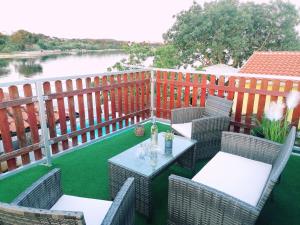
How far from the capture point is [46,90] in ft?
9.80

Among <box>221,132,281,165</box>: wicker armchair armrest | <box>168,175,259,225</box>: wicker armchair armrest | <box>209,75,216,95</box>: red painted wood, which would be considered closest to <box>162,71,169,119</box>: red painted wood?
<box>209,75,216,95</box>: red painted wood

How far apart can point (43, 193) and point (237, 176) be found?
64.9 inches

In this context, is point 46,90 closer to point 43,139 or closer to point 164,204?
point 43,139

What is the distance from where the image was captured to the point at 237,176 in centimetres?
209

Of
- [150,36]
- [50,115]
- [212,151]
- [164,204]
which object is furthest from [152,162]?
[150,36]

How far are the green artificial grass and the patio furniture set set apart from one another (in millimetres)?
299

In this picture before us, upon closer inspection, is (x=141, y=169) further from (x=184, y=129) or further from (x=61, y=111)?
(x=61, y=111)

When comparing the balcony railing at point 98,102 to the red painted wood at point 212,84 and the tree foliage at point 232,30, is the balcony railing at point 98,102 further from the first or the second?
the tree foliage at point 232,30

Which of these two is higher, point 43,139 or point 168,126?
point 43,139

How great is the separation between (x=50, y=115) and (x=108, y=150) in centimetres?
104

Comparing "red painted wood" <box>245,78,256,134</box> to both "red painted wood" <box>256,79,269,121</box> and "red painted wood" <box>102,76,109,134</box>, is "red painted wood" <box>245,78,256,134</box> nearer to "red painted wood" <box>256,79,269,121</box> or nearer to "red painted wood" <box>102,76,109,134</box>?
"red painted wood" <box>256,79,269,121</box>

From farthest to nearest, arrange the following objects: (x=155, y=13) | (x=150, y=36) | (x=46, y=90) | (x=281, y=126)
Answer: (x=150, y=36)
(x=155, y=13)
(x=281, y=126)
(x=46, y=90)

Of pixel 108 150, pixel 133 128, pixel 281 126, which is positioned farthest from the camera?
pixel 133 128

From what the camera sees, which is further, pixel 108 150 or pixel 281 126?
pixel 108 150
